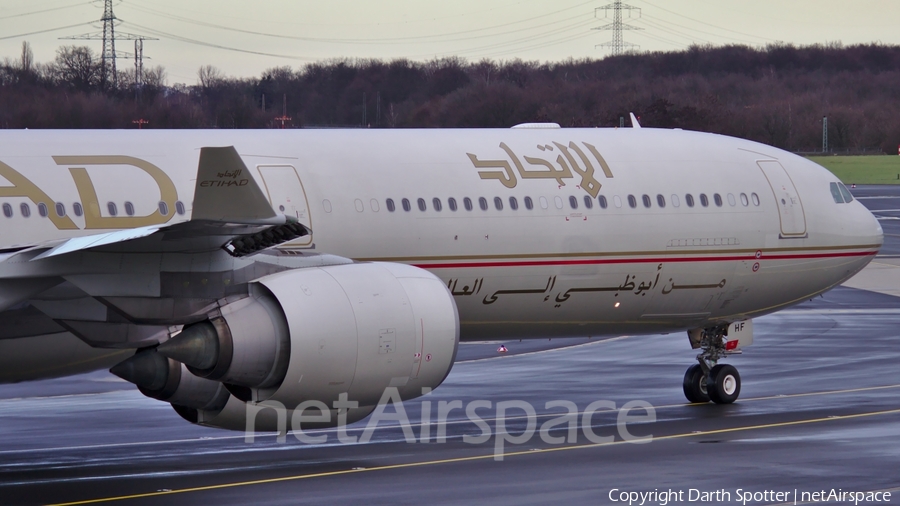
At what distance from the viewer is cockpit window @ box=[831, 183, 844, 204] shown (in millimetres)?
22203

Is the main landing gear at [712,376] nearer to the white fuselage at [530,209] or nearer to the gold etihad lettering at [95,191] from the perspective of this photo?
the white fuselage at [530,209]

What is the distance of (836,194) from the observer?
2227 centimetres

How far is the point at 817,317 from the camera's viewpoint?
34844mm

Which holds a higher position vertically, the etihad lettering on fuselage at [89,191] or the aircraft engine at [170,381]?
the etihad lettering on fuselage at [89,191]

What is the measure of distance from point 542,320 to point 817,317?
17176 mm

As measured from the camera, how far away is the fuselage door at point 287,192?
57.0 feet

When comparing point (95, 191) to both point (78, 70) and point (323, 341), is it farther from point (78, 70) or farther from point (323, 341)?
point (78, 70)

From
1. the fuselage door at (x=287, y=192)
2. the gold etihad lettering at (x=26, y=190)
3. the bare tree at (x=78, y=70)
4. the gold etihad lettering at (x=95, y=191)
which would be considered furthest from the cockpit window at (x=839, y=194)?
the bare tree at (x=78, y=70)

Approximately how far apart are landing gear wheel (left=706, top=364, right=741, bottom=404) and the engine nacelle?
818 cm

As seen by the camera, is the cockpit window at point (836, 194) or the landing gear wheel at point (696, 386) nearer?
the landing gear wheel at point (696, 386)

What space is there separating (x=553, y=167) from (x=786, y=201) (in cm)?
417

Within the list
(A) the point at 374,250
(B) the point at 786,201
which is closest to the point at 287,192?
(A) the point at 374,250

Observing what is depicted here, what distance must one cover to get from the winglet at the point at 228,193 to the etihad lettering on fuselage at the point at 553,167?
278 inches

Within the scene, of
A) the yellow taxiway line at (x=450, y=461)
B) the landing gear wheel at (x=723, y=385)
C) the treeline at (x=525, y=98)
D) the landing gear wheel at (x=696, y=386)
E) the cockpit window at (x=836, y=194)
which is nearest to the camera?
the yellow taxiway line at (x=450, y=461)
